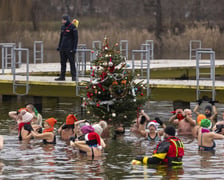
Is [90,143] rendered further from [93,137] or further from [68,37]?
[68,37]

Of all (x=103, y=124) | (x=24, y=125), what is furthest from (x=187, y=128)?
(x=24, y=125)

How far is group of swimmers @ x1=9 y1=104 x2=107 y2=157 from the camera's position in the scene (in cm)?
2141

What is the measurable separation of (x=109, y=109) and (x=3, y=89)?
7.58m

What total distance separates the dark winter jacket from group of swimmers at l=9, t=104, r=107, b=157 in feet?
11.7

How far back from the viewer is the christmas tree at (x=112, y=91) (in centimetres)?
2461


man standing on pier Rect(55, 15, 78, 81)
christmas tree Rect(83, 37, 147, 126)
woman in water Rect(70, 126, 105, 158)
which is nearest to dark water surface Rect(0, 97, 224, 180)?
woman in water Rect(70, 126, 105, 158)

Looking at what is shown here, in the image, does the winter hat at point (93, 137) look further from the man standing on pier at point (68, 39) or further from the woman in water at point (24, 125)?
the man standing on pier at point (68, 39)

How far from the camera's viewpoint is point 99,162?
20.8m

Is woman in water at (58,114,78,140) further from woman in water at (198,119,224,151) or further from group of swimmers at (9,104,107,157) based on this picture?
woman in water at (198,119,224,151)

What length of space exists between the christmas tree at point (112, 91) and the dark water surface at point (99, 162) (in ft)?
2.22

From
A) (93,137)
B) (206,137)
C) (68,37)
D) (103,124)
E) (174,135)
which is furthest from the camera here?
(68,37)

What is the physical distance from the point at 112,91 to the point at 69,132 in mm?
1560

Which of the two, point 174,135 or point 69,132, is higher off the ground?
point 174,135

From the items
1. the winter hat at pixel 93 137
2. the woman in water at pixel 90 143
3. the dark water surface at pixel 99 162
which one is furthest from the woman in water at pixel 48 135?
the winter hat at pixel 93 137
